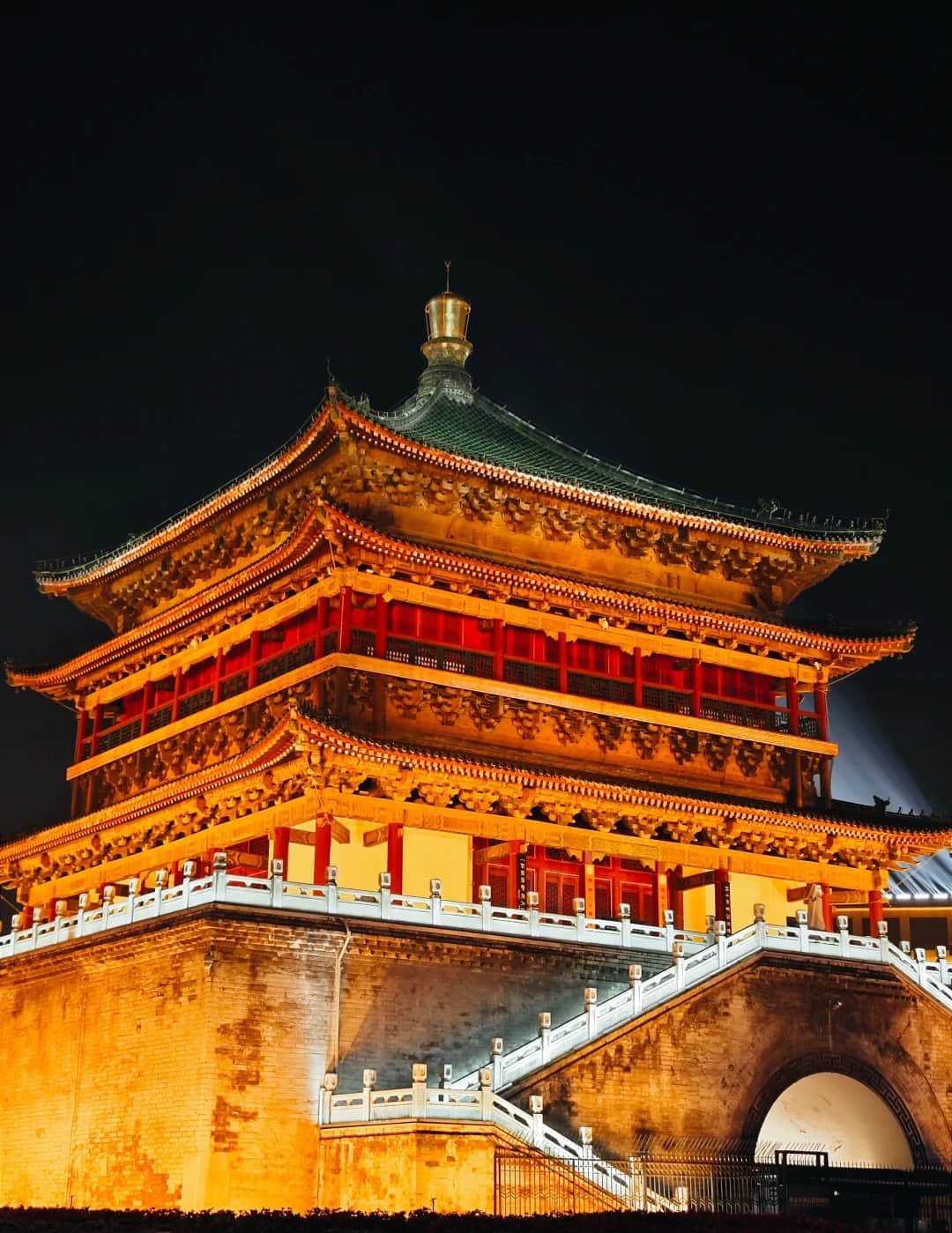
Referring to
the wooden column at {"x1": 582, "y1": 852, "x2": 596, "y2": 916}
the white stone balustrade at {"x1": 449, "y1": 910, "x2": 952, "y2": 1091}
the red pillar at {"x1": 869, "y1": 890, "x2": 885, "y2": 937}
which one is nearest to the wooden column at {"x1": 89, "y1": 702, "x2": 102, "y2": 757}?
the wooden column at {"x1": 582, "y1": 852, "x2": 596, "y2": 916}

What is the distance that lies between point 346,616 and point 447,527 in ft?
13.4

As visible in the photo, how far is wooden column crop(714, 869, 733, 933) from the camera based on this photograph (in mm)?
35250

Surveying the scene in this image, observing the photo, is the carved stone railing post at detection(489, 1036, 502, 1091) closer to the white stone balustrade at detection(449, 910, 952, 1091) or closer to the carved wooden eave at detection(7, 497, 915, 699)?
the white stone balustrade at detection(449, 910, 952, 1091)

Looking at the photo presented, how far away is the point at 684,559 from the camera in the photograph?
129 feet

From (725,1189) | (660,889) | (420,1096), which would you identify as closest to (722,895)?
(660,889)

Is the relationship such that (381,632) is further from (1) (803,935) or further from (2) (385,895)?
(1) (803,935)

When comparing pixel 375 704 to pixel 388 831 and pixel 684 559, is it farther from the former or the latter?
pixel 684 559

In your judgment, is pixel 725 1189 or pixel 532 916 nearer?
pixel 725 1189

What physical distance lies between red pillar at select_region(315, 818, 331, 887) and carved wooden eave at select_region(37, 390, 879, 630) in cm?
721

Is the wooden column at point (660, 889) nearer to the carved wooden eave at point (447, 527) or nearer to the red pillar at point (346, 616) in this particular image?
the carved wooden eave at point (447, 527)

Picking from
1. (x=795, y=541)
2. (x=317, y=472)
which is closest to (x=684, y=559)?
(x=795, y=541)

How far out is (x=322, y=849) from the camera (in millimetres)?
30734

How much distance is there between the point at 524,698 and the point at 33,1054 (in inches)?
474

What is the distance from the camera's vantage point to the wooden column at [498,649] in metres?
34.8
